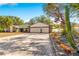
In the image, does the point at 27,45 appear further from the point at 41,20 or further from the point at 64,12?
the point at 64,12

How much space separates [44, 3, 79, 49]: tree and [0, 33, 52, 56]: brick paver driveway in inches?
14.1

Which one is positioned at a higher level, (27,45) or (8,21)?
(8,21)

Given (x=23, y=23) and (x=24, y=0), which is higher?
(x=24, y=0)

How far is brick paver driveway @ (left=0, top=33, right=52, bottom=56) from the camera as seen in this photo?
3.62m

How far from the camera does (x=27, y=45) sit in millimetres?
3689

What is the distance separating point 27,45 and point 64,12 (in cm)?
82

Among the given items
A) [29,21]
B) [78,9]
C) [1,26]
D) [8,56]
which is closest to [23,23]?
[29,21]

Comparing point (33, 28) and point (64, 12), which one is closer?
point (64, 12)

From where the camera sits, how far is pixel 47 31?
374 centimetres

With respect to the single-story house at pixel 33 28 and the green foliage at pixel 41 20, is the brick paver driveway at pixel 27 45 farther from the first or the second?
the green foliage at pixel 41 20

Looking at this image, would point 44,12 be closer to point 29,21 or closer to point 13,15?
point 29,21

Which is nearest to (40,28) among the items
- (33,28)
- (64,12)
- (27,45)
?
(33,28)

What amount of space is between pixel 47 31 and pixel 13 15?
63 centimetres

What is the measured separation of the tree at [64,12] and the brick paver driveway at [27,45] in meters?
0.36
